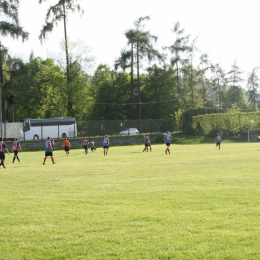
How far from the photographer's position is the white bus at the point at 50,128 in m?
56.7

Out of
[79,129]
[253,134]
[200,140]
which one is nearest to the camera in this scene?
[79,129]

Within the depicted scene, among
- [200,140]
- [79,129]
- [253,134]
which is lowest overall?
[200,140]

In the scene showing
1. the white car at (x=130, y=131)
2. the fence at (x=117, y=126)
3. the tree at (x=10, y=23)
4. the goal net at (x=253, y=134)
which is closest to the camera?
the tree at (x=10, y=23)

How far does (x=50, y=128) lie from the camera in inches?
2242

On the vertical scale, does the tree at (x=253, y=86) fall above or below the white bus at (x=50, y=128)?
above

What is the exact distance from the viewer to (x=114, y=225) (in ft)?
26.9

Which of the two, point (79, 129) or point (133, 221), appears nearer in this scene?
point (133, 221)

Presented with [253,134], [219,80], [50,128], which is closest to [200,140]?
[253,134]

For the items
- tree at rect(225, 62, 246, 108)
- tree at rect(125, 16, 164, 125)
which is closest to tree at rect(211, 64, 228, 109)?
tree at rect(225, 62, 246, 108)

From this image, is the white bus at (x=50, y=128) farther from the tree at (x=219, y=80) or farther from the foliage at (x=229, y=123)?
the tree at (x=219, y=80)

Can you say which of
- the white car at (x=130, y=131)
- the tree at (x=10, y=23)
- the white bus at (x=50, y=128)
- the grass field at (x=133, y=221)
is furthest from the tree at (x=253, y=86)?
the grass field at (x=133, y=221)

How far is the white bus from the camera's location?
56.7m

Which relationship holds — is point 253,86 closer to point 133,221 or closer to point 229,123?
point 229,123

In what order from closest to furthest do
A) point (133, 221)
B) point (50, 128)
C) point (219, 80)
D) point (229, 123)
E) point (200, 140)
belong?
point (133, 221)
point (50, 128)
point (200, 140)
point (229, 123)
point (219, 80)
